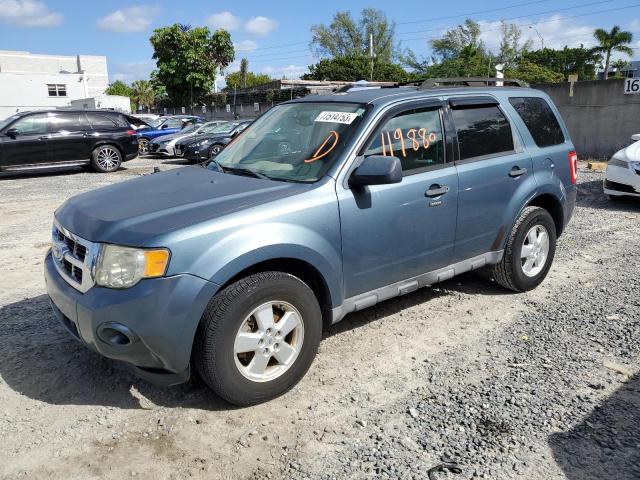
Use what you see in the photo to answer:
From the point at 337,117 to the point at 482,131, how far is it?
4.37 ft

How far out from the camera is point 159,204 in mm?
3205

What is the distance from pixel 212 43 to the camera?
1828 inches

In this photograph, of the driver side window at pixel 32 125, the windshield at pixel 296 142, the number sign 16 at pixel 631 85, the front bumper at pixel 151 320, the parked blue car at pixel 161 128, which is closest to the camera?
the front bumper at pixel 151 320

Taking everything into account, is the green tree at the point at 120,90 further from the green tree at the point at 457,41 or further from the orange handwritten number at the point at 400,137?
the orange handwritten number at the point at 400,137

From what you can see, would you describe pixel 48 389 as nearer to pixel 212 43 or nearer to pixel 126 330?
pixel 126 330

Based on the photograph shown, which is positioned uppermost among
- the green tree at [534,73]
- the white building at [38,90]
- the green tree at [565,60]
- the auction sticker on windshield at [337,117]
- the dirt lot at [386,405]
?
the green tree at [565,60]

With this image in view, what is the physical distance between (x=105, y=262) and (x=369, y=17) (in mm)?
77157

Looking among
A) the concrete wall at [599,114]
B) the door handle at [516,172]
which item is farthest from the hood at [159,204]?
the concrete wall at [599,114]

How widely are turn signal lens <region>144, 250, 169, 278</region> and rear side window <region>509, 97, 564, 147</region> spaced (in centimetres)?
343

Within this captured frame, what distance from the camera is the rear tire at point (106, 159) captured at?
14625mm

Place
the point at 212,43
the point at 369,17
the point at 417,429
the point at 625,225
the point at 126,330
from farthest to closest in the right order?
the point at 369,17 < the point at 212,43 < the point at 625,225 < the point at 417,429 < the point at 126,330

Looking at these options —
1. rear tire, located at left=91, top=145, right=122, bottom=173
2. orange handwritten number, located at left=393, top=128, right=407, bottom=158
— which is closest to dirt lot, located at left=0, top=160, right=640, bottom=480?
orange handwritten number, located at left=393, top=128, right=407, bottom=158

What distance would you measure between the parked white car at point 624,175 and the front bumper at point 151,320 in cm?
789

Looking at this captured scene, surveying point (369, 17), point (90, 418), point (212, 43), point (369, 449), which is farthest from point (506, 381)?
point (369, 17)
